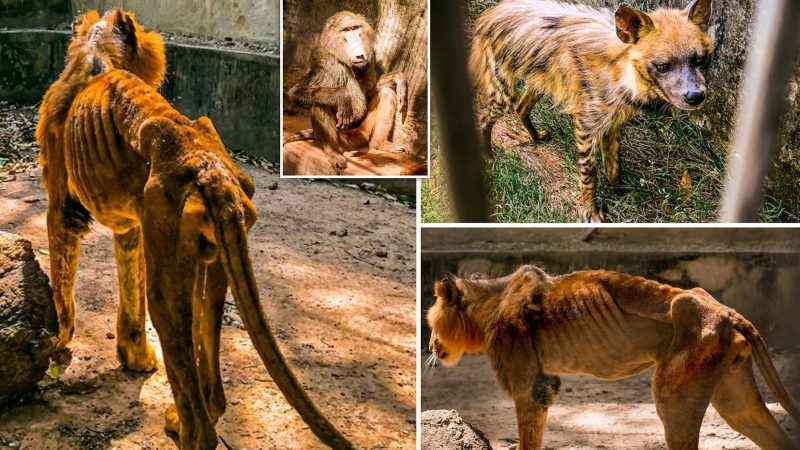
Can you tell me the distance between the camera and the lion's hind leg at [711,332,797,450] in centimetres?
308

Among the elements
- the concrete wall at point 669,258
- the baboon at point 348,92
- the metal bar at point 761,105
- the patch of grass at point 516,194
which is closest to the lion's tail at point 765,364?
the concrete wall at point 669,258

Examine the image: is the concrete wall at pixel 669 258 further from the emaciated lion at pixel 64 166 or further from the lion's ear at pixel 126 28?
the lion's ear at pixel 126 28

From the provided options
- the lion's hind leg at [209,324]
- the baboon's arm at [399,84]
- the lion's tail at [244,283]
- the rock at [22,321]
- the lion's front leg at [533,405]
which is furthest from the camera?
the baboon's arm at [399,84]

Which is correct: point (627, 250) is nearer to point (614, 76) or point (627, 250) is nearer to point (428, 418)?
point (614, 76)

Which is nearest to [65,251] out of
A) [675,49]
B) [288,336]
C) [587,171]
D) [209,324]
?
[209,324]

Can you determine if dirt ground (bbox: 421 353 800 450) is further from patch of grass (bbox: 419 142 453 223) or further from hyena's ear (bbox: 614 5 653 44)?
hyena's ear (bbox: 614 5 653 44)

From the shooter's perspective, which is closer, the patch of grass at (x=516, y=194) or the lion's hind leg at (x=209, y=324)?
the lion's hind leg at (x=209, y=324)

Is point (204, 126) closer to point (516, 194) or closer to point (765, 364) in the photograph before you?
point (516, 194)

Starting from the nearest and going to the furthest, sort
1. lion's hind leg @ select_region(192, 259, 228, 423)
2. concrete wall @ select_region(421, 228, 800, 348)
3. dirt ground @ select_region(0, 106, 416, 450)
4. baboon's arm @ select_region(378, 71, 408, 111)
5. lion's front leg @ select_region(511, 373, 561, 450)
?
lion's hind leg @ select_region(192, 259, 228, 423), dirt ground @ select_region(0, 106, 416, 450), lion's front leg @ select_region(511, 373, 561, 450), concrete wall @ select_region(421, 228, 800, 348), baboon's arm @ select_region(378, 71, 408, 111)

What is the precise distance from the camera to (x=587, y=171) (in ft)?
11.5

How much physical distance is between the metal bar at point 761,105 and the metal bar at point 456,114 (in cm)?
96

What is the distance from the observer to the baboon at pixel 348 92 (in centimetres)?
362

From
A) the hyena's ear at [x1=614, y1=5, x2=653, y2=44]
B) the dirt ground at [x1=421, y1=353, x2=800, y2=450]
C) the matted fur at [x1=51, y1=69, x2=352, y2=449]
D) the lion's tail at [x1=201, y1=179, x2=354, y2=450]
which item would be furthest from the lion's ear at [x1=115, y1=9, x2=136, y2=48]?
the hyena's ear at [x1=614, y1=5, x2=653, y2=44]

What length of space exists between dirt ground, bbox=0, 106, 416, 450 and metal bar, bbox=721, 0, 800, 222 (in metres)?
1.45
